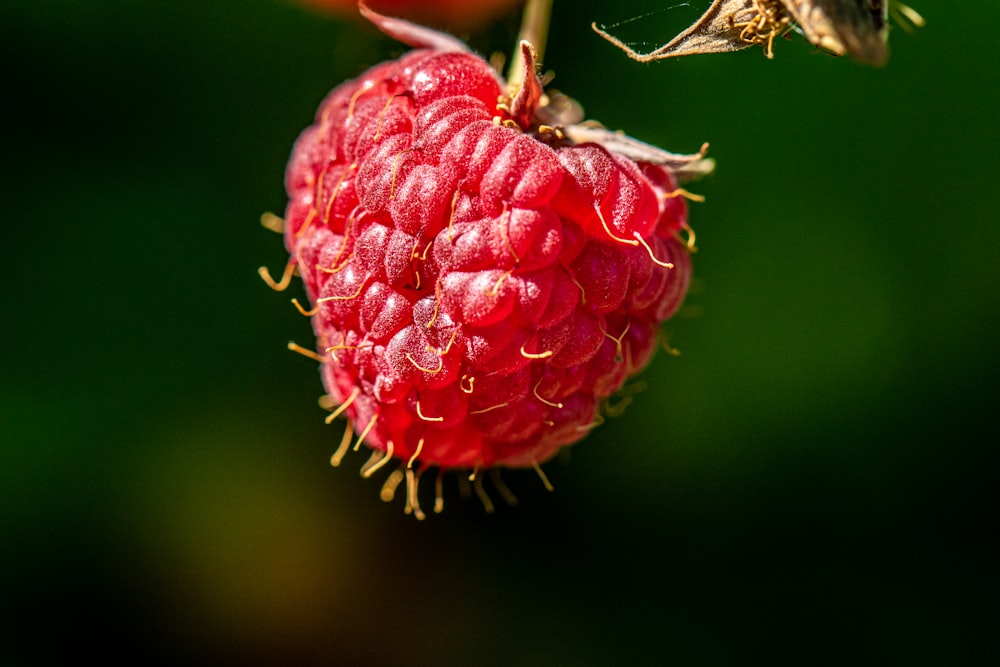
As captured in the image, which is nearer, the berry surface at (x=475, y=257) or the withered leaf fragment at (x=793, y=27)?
the withered leaf fragment at (x=793, y=27)

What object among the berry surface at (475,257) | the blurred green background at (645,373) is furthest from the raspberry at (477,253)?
the blurred green background at (645,373)

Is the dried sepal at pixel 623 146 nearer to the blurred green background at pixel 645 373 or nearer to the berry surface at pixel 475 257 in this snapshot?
the berry surface at pixel 475 257

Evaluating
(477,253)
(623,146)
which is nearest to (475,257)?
(477,253)

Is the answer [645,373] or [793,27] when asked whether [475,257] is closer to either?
[793,27]

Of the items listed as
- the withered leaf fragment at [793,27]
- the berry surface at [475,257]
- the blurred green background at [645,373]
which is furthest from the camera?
the blurred green background at [645,373]

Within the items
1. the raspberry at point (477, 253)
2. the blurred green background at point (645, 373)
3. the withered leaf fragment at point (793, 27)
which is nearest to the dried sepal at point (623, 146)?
the raspberry at point (477, 253)

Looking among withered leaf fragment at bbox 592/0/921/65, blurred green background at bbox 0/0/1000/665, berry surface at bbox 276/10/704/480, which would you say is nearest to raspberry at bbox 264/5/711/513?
berry surface at bbox 276/10/704/480

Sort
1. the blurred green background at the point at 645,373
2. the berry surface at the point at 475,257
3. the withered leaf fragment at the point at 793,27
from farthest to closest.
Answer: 1. the blurred green background at the point at 645,373
2. the berry surface at the point at 475,257
3. the withered leaf fragment at the point at 793,27

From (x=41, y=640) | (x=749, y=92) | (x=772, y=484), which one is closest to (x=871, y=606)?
(x=772, y=484)
